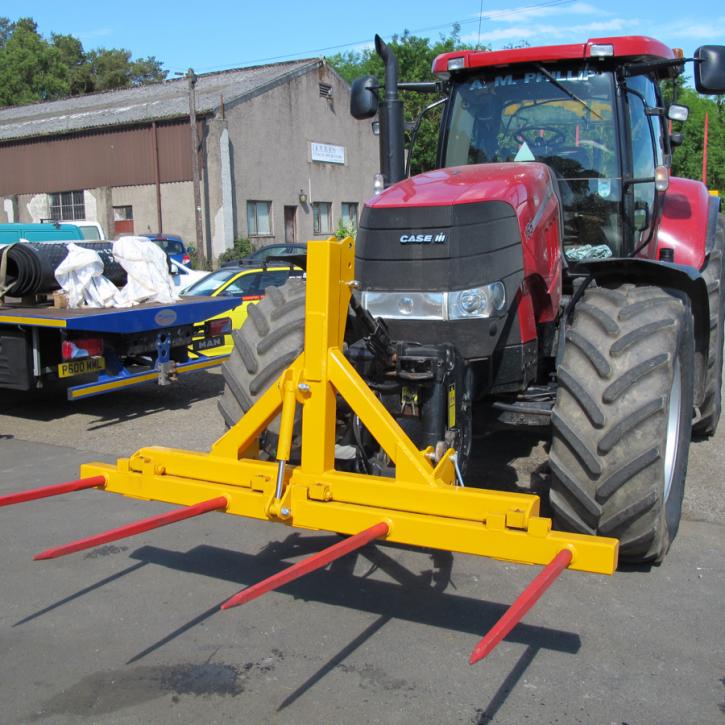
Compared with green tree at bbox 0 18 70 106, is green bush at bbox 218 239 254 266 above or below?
below

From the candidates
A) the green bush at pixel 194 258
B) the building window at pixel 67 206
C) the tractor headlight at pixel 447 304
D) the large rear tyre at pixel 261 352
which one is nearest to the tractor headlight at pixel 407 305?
the tractor headlight at pixel 447 304

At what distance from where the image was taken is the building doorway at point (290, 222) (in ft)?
106

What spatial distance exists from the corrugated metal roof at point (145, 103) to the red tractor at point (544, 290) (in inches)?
973

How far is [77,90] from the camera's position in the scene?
57281 millimetres

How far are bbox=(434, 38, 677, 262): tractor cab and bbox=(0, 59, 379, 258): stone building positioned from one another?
24.4 meters

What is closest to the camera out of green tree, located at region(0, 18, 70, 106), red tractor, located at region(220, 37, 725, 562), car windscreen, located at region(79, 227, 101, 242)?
red tractor, located at region(220, 37, 725, 562)

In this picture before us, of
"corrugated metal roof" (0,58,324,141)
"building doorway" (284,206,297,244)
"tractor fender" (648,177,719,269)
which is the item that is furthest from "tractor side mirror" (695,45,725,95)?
"building doorway" (284,206,297,244)

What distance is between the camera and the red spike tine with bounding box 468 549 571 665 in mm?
2504

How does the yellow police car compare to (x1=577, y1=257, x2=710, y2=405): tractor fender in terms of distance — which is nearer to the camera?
(x1=577, y1=257, x2=710, y2=405): tractor fender

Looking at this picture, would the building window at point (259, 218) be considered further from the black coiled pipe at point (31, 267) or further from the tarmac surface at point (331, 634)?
the tarmac surface at point (331, 634)

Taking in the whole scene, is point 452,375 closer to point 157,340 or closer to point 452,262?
point 452,262

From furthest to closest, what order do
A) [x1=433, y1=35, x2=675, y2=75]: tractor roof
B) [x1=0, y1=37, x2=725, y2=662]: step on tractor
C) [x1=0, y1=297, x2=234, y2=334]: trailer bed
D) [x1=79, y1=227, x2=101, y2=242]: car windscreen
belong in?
[x1=79, y1=227, x2=101, y2=242]: car windscreen
[x1=0, y1=297, x2=234, y2=334]: trailer bed
[x1=433, y1=35, x2=675, y2=75]: tractor roof
[x1=0, y1=37, x2=725, y2=662]: step on tractor

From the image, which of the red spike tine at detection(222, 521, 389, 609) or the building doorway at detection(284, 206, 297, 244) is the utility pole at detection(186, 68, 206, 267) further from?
the red spike tine at detection(222, 521, 389, 609)

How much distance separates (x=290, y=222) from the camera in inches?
1284
